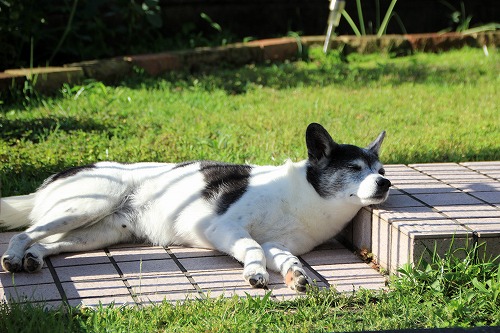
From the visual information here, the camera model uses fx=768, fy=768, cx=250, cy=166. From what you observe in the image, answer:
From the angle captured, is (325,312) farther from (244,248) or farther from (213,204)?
(213,204)

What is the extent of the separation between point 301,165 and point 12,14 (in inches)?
185

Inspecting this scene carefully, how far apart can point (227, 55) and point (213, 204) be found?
17.3 feet

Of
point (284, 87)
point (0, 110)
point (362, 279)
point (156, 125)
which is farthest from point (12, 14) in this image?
point (362, 279)

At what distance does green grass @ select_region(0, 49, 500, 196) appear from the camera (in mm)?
5867

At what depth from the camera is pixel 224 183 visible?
173 inches

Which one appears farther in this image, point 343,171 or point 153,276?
point 343,171

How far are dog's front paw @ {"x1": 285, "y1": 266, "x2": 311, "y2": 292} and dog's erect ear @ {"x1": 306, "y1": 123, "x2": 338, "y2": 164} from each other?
2.59ft

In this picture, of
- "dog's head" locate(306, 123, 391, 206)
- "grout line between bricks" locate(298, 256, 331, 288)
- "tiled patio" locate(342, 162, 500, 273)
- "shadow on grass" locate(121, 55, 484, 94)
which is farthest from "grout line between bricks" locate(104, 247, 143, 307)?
"shadow on grass" locate(121, 55, 484, 94)

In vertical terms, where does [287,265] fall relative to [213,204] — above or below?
below

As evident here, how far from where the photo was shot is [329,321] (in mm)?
3311

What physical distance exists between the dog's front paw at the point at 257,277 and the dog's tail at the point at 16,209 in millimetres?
1458

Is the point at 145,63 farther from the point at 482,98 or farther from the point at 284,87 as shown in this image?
the point at 482,98

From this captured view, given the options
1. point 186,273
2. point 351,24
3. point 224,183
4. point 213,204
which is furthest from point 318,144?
point 351,24

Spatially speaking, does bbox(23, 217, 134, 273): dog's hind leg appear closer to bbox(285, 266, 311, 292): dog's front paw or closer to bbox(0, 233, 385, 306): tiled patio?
bbox(0, 233, 385, 306): tiled patio
